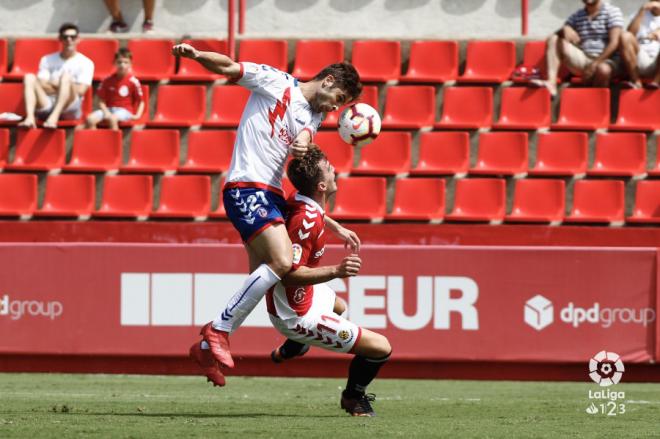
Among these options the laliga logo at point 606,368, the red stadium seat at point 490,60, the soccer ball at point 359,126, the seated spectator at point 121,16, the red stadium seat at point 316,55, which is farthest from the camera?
the seated spectator at point 121,16

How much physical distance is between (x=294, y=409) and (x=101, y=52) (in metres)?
7.85

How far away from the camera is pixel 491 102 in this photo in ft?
45.0

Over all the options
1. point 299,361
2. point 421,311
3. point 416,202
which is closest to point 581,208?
point 416,202

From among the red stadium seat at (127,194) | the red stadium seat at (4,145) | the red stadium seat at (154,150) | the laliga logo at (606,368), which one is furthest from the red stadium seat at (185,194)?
the laliga logo at (606,368)

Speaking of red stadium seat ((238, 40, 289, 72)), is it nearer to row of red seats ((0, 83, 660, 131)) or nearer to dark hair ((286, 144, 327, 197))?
row of red seats ((0, 83, 660, 131))

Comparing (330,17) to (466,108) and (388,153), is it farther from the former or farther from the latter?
(388,153)

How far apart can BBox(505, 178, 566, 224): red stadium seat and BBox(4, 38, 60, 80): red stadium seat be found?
19.8 ft

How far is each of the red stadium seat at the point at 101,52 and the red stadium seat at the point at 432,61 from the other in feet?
11.8

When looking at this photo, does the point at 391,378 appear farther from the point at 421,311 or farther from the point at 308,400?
the point at 308,400

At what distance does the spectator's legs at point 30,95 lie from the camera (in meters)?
13.6

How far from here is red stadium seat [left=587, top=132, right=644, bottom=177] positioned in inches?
513

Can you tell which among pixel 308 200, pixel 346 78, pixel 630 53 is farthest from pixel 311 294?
pixel 630 53

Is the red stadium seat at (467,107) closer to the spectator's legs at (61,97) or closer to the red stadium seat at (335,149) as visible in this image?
the red stadium seat at (335,149)

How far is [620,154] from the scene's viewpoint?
13.1 m
